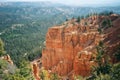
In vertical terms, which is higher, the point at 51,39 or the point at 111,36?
the point at 111,36

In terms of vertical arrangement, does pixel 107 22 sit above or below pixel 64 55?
above

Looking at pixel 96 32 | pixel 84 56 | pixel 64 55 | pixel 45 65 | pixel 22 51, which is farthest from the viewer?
pixel 22 51

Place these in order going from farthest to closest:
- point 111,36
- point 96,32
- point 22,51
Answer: point 22,51 → point 96,32 → point 111,36

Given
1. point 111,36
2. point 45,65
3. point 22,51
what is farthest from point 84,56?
point 22,51

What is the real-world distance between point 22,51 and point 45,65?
4316 centimetres

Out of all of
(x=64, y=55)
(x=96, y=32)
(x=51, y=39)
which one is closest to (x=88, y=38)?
(x=96, y=32)

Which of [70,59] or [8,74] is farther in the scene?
[70,59]

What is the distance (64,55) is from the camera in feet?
301

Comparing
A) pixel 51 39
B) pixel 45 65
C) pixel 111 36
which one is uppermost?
pixel 111 36

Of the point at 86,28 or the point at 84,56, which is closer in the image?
the point at 84,56

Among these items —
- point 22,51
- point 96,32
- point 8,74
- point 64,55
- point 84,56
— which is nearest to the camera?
point 8,74

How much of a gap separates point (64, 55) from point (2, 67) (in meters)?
40.6

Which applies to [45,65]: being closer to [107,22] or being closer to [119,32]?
[107,22]

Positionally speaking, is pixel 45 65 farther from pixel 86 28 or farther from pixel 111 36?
pixel 111 36
